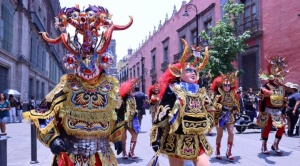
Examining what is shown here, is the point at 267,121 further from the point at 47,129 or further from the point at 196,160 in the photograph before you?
the point at 47,129

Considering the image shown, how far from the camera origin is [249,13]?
1831 cm

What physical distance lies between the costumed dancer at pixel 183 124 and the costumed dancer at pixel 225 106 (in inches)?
109

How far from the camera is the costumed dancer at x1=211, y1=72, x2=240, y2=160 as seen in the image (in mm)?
7012

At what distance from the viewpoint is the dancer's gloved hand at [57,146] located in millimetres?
3230

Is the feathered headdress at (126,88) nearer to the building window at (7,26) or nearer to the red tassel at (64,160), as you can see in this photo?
the red tassel at (64,160)

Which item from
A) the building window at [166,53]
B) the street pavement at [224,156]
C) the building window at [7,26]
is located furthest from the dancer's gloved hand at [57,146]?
the building window at [166,53]

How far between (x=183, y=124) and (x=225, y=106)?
3.32 m

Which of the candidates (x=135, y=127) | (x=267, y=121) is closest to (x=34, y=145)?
(x=135, y=127)

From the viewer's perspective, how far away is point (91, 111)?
3486 millimetres

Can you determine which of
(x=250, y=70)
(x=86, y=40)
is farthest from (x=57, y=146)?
(x=250, y=70)

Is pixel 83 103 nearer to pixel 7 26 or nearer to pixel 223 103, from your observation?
pixel 223 103

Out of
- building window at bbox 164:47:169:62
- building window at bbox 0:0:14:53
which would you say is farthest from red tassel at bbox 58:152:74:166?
building window at bbox 164:47:169:62

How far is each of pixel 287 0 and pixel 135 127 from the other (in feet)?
37.6

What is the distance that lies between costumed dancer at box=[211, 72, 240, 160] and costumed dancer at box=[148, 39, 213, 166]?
2.77 meters
